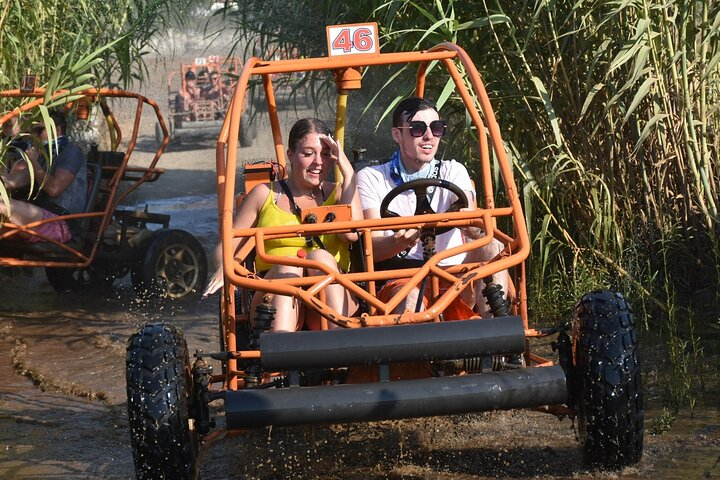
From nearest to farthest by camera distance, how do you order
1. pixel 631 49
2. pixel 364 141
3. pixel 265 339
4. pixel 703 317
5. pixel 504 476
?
pixel 265 339 < pixel 504 476 < pixel 631 49 < pixel 703 317 < pixel 364 141

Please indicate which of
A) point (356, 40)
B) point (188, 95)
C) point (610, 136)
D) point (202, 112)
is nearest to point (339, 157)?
point (356, 40)

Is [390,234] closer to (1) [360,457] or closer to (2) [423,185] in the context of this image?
(2) [423,185]

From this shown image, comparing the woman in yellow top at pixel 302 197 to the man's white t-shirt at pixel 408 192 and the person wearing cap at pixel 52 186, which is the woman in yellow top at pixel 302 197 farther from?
the person wearing cap at pixel 52 186

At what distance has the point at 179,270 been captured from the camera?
8.22 m

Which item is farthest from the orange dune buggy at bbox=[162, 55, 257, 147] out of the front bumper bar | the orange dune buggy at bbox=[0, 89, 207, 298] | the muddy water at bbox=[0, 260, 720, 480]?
the front bumper bar

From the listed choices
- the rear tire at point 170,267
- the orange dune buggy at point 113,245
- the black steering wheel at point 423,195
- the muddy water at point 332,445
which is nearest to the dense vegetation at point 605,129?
the black steering wheel at point 423,195

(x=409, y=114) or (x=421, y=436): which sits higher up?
(x=409, y=114)

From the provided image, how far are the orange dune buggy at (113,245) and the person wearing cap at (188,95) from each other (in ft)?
41.3

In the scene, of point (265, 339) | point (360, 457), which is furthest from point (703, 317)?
point (265, 339)

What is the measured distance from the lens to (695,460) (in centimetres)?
419

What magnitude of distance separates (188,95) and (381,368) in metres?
18.0

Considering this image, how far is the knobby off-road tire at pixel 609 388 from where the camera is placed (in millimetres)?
3781

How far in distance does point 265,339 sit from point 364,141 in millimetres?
9178

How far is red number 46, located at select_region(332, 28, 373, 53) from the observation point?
189 inches
